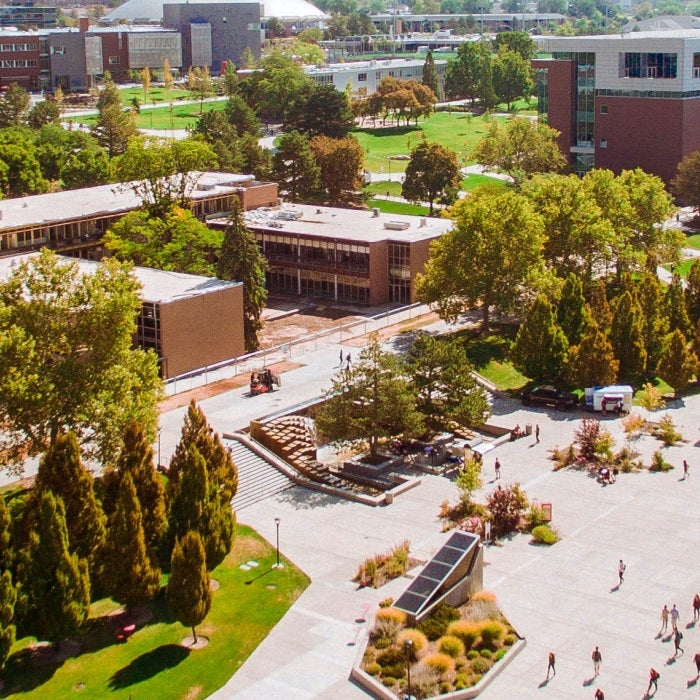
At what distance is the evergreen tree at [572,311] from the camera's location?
63.6 metres

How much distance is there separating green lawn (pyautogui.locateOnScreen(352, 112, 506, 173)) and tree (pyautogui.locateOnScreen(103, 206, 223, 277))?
60.1 meters

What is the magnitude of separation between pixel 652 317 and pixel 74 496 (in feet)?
121

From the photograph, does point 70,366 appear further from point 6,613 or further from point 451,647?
point 451,647

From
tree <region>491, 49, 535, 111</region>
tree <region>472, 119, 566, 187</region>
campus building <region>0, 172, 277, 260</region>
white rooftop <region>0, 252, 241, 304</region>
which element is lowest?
white rooftop <region>0, 252, 241, 304</region>

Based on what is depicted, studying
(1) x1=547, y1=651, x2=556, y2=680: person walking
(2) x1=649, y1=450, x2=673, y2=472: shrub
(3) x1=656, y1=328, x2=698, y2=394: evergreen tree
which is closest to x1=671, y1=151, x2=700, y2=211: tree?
(3) x1=656, y1=328, x2=698, y2=394: evergreen tree

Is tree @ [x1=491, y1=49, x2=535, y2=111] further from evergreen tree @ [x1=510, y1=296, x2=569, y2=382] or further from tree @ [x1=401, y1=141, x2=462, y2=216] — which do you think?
evergreen tree @ [x1=510, y1=296, x2=569, y2=382]

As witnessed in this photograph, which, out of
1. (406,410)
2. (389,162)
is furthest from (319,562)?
(389,162)

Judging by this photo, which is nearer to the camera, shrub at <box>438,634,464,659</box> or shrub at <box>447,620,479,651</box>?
shrub at <box>438,634,464,659</box>

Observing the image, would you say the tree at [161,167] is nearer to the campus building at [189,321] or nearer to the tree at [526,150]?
the campus building at [189,321]

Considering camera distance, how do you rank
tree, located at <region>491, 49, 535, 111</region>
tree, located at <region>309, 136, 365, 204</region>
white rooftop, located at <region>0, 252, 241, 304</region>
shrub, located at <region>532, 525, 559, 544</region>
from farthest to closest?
tree, located at <region>491, 49, 535, 111</region> → tree, located at <region>309, 136, 365, 204</region> → white rooftop, located at <region>0, 252, 241, 304</region> → shrub, located at <region>532, 525, 559, 544</region>

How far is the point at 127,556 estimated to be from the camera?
122ft

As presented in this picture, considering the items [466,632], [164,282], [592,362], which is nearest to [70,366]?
[466,632]

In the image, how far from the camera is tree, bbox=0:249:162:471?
43719 mm

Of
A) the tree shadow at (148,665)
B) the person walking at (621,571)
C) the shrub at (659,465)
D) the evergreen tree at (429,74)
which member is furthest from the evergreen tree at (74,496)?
the evergreen tree at (429,74)
